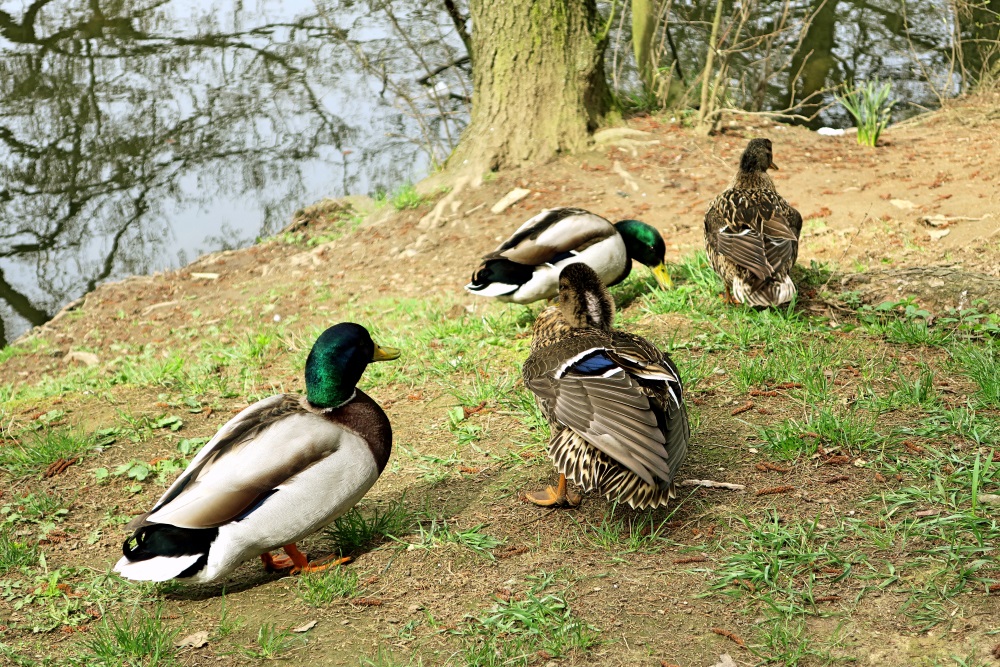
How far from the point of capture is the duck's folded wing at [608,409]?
120 inches

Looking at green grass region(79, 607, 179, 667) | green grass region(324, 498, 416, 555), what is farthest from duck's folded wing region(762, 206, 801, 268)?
green grass region(79, 607, 179, 667)

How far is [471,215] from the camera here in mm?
8000

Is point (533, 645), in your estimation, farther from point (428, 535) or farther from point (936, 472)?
point (936, 472)

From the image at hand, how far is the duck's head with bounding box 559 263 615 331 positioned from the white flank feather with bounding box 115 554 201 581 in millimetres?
1736

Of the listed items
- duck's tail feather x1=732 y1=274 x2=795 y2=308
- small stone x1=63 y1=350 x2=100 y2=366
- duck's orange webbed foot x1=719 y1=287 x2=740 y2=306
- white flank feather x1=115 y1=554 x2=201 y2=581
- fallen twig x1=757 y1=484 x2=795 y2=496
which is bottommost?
small stone x1=63 y1=350 x2=100 y2=366

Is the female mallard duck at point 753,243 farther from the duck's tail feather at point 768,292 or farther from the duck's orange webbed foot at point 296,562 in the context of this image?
the duck's orange webbed foot at point 296,562

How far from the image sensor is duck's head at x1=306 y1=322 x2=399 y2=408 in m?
3.41

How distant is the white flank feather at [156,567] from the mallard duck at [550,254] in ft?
9.29

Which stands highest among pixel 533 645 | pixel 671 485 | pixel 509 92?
pixel 509 92

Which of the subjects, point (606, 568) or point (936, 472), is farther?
point (936, 472)

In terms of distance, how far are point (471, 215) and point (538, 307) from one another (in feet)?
7.16

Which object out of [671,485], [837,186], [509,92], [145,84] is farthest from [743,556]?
[145,84]

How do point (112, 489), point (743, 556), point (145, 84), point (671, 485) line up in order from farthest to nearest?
point (145, 84) → point (112, 489) → point (671, 485) → point (743, 556)

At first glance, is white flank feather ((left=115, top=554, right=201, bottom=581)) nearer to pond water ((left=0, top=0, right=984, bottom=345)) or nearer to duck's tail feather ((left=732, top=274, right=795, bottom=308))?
duck's tail feather ((left=732, top=274, right=795, bottom=308))
